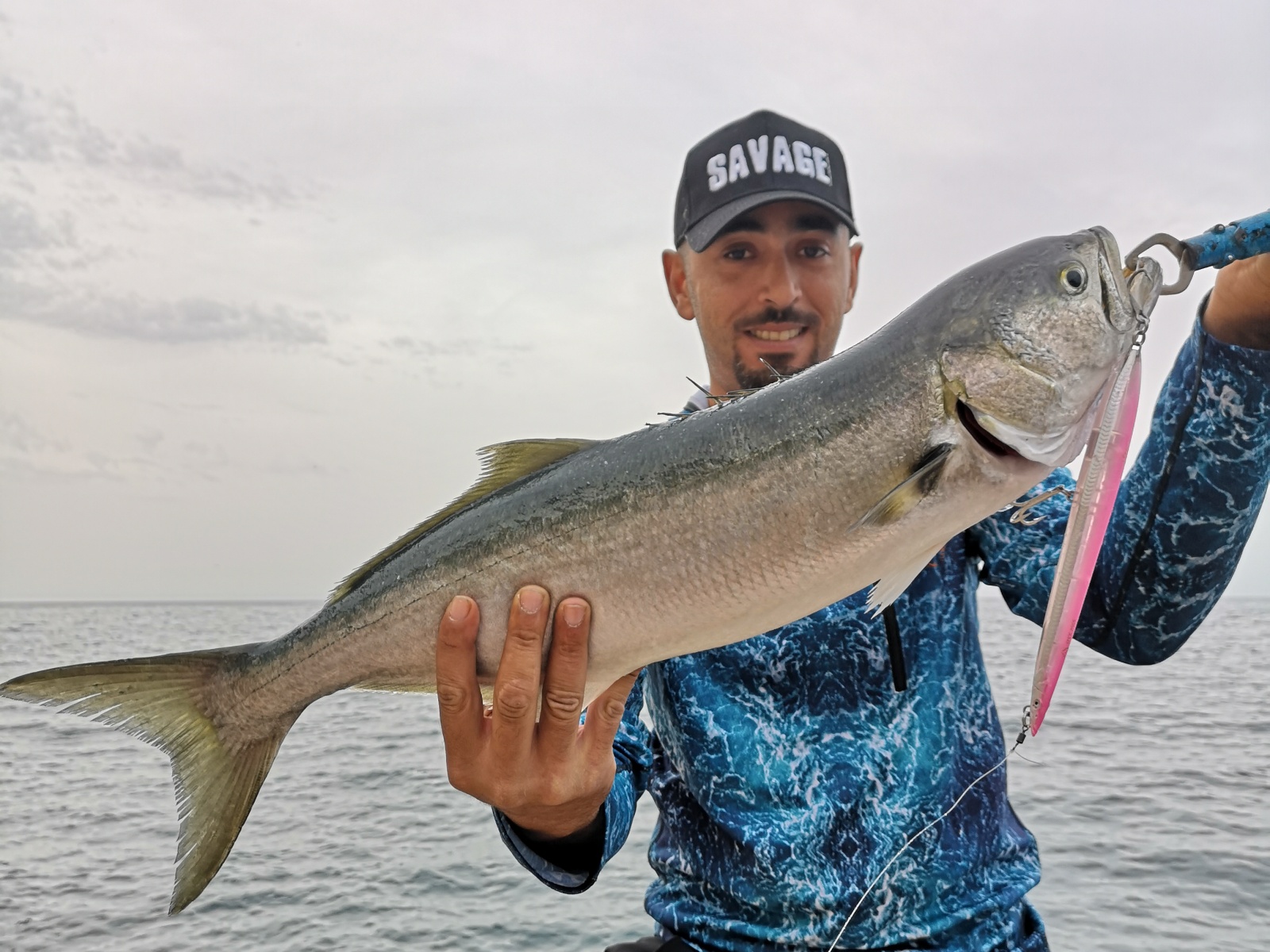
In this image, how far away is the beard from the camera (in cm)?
368

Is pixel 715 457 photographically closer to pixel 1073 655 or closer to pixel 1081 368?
pixel 1081 368

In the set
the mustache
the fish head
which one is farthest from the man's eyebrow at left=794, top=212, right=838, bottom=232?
the fish head

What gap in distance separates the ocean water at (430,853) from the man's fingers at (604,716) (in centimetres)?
309

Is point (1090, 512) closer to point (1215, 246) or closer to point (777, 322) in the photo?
point (1215, 246)

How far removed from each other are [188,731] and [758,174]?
2.86 meters

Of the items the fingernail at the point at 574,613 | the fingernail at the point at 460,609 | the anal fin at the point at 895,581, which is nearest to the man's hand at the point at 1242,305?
the anal fin at the point at 895,581

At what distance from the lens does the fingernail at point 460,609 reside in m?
2.43

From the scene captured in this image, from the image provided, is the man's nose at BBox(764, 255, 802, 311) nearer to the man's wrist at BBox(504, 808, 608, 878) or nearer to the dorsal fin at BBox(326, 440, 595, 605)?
the dorsal fin at BBox(326, 440, 595, 605)

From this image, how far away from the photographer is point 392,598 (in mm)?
2564

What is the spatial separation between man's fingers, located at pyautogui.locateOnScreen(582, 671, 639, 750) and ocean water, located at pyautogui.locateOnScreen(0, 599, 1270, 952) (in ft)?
10.1

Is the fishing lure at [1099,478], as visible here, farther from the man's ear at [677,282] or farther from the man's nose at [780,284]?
the man's ear at [677,282]

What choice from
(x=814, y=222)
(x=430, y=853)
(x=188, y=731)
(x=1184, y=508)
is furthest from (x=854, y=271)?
(x=430, y=853)

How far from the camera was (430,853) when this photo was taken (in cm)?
1028

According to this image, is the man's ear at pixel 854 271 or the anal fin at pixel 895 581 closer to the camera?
the anal fin at pixel 895 581
